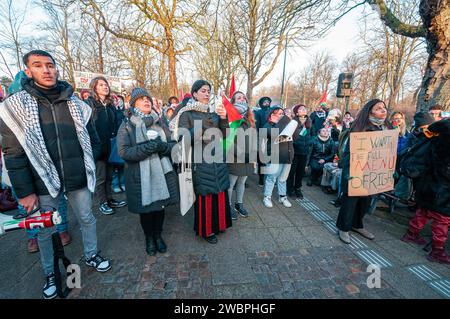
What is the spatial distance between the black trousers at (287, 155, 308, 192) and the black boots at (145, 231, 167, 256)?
308cm

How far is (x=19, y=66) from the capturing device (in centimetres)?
1823

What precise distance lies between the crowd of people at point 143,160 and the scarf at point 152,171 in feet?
0.04

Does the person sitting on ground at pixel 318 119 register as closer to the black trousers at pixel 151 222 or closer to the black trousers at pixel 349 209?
the black trousers at pixel 349 209

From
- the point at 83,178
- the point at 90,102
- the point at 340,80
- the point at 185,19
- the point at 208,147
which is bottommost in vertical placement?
the point at 83,178

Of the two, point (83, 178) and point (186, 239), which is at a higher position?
point (83, 178)

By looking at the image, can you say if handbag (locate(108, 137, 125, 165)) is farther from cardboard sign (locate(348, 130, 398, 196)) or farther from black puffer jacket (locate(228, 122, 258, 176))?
Answer: cardboard sign (locate(348, 130, 398, 196))

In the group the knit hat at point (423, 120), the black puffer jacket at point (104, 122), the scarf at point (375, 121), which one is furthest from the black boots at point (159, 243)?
the knit hat at point (423, 120)

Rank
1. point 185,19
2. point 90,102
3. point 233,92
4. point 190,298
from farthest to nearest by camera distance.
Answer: point 185,19 < point 233,92 < point 90,102 < point 190,298

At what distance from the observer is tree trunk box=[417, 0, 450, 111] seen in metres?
3.88

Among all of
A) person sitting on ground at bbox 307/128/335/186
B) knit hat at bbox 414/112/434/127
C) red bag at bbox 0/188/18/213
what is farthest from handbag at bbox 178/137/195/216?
person sitting on ground at bbox 307/128/335/186

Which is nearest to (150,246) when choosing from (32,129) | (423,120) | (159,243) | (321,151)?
(159,243)

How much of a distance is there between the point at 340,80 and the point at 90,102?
27.9 feet
